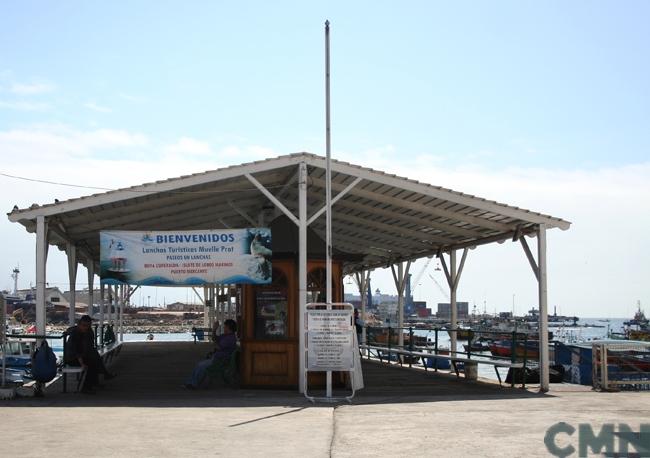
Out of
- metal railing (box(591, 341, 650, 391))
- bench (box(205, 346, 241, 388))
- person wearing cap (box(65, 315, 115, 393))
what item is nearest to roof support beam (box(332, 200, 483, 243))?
metal railing (box(591, 341, 650, 391))

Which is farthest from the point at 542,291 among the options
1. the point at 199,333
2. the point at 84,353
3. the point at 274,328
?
the point at 199,333

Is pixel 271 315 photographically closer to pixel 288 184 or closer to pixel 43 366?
pixel 288 184

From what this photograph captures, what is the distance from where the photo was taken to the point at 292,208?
19391mm

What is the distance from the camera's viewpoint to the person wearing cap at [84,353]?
46.0ft

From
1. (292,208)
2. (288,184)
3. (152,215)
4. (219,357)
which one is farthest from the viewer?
(292,208)

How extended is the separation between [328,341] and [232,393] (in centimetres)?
213

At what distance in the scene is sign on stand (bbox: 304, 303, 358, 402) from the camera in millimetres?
13078

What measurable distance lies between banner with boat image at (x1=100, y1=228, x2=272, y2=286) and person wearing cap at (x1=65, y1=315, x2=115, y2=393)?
1.00m

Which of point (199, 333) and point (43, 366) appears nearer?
point (43, 366)

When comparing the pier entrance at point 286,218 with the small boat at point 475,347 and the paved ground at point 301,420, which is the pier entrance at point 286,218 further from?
the small boat at point 475,347

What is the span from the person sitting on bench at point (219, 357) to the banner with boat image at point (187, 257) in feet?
5.19

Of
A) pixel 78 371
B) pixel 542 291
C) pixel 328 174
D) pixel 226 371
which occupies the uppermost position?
pixel 328 174

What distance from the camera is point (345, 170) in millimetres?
14297

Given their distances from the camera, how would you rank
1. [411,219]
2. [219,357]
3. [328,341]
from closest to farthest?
[328,341] < [219,357] < [411,219]
